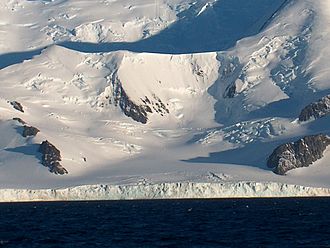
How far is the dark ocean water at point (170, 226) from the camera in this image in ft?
392

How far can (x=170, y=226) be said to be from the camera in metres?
142

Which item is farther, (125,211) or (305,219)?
(125,211)

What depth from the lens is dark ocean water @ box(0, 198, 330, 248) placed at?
392ft

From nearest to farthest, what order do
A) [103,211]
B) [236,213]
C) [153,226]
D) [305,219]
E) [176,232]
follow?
[176,232] → [153,226] → [305,219] → [236,213] → [103,211]

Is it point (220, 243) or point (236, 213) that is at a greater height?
point (220, 243)

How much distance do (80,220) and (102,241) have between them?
3625 centimetres

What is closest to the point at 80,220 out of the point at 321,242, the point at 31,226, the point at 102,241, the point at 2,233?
the point at 31,226

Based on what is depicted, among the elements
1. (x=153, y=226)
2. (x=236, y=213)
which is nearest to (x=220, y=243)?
(x=153, y=226)

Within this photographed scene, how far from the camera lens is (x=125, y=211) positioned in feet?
600

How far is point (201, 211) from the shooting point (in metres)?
178

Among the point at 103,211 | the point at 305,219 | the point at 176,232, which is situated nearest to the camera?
the point at 176,232

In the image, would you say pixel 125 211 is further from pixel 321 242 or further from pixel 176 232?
pixel 321 242

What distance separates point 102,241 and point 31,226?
24639mm

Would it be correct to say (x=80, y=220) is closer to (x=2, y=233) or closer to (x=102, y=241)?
(x=2, y=233)
